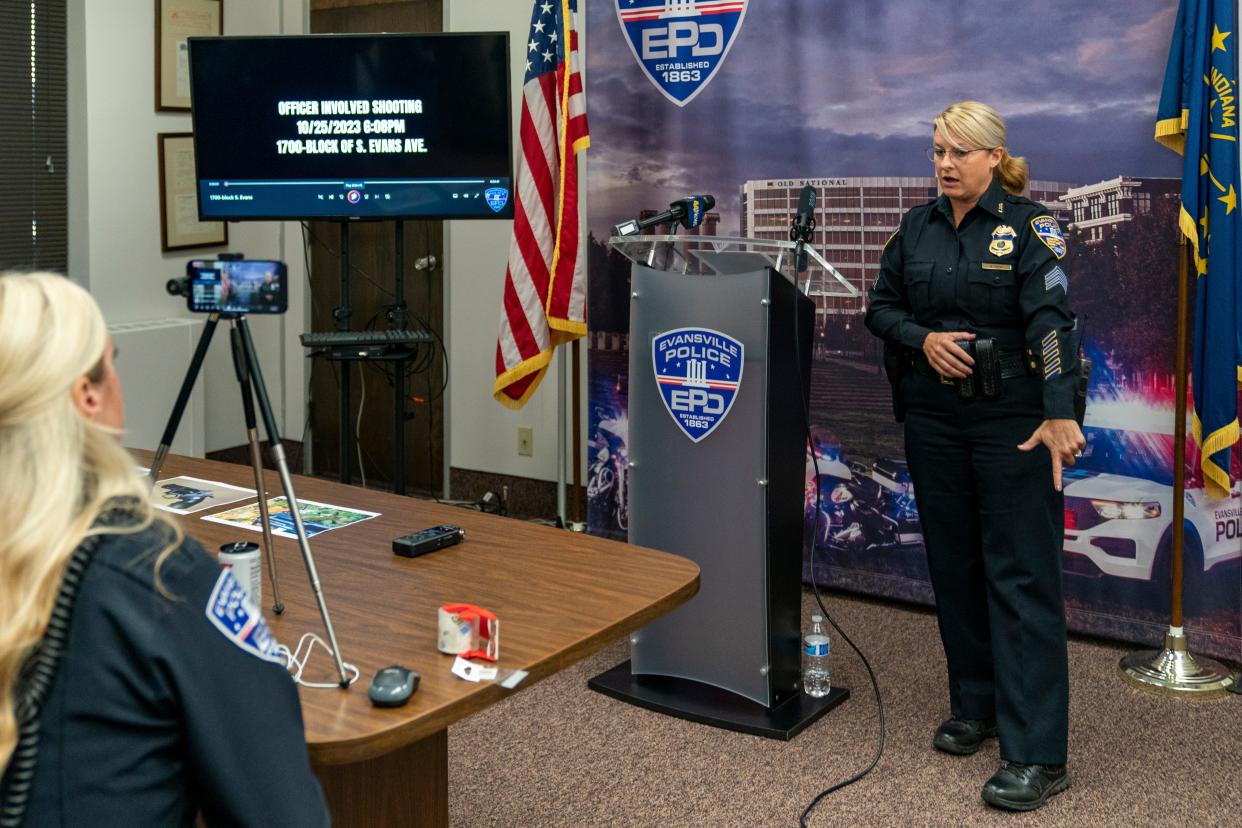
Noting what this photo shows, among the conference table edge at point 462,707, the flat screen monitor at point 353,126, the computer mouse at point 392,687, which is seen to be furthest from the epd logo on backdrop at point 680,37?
the computer mouse at point 392,687

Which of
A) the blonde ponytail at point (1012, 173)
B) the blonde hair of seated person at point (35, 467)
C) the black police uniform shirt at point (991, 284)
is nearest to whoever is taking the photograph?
the blonde hair of seated person at point (35, 467)

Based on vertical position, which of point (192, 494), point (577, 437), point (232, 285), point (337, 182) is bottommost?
point (577, 437)

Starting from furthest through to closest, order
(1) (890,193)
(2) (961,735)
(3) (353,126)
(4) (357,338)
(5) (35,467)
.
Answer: (3) (353,126) < (4) (357,338) < (1) (890,193) < (2) (961,735) < (5) (35,467)

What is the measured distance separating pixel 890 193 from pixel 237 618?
3.23 m

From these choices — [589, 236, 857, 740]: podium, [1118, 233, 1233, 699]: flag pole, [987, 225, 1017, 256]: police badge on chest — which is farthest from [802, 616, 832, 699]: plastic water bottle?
[987, 225, 1017, 256]: police badge on chest

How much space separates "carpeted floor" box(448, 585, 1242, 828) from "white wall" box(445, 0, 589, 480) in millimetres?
1760

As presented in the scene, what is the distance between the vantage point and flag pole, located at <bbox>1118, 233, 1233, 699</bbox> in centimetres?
353

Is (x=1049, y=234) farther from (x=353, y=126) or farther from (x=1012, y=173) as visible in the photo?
(x=353, y=126)

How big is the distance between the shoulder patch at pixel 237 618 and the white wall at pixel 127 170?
4397 mm

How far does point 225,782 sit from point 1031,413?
2178 millimetres

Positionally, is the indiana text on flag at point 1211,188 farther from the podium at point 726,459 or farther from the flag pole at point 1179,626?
the podium at point 726,459

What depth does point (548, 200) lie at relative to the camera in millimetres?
4590

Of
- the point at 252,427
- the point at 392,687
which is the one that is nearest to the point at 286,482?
the point at 252,427

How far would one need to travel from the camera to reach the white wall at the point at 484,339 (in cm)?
530
